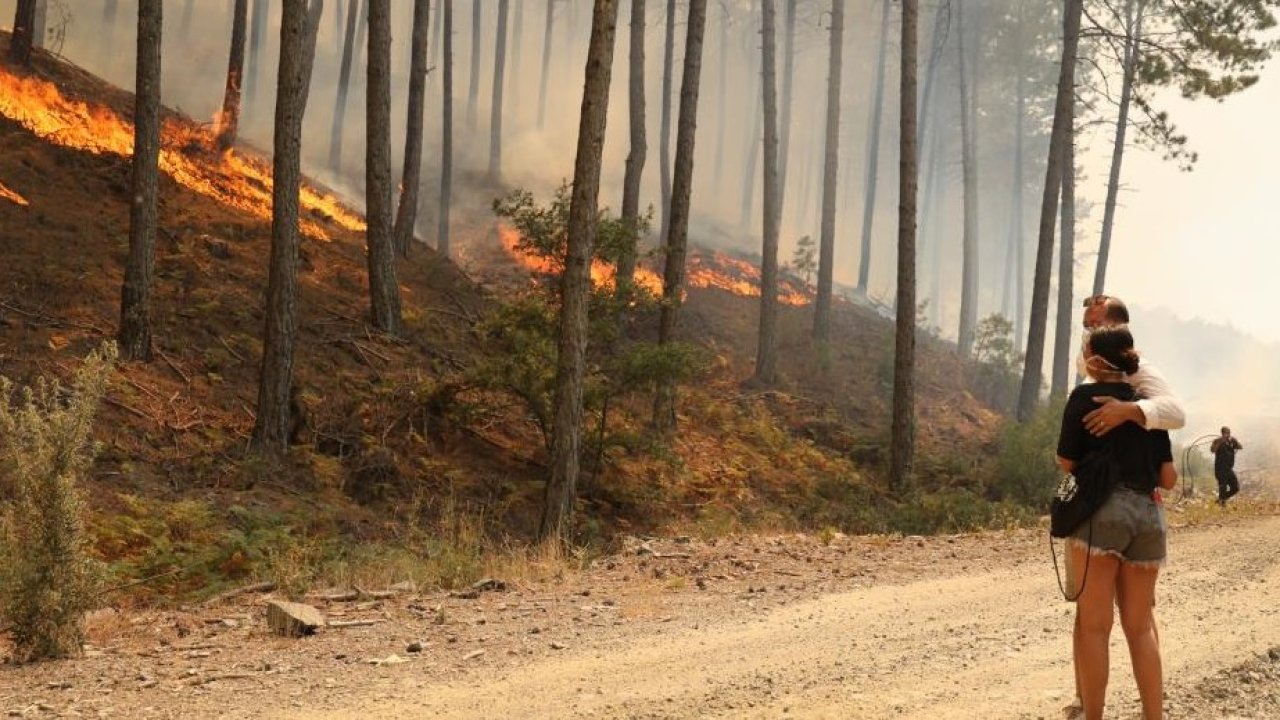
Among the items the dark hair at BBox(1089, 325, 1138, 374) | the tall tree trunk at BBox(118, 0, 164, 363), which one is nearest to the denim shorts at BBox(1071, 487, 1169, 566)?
the dark hair at BBox(1089, 325, 1138, 374)

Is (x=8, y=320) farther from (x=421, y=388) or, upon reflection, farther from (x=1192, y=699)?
(x=1192, y=699)

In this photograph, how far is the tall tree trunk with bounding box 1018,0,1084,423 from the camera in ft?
71.5

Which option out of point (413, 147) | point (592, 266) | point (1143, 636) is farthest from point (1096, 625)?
point (413, 147)

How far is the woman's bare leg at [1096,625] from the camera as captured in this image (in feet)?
15.7

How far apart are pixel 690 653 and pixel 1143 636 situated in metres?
2.75

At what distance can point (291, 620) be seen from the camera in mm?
7055

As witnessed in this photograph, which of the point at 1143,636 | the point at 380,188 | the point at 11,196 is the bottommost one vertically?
the point at 1143,636

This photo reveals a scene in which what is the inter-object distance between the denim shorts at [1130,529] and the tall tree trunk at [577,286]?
698cm

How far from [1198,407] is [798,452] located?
52.0 meters

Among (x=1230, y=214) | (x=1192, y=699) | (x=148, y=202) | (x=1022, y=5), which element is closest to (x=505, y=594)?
(x=1192, y=699)

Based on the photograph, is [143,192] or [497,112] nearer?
[143,192]

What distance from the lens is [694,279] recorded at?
1314 inches

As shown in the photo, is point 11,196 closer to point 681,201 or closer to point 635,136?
point 681,201

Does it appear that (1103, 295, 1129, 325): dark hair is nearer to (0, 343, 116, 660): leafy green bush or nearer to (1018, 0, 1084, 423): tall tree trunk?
(0, 343, 116, 660): leafy green bush
